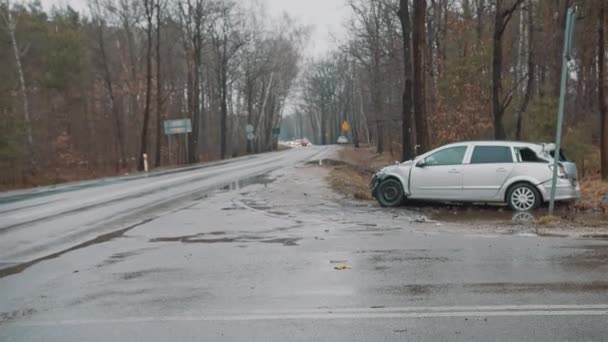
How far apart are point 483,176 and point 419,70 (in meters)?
6.78

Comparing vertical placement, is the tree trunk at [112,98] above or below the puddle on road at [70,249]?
above

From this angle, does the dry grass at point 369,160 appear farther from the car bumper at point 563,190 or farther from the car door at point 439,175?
the car bumper at point 563,190

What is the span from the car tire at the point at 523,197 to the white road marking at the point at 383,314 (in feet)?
24.4

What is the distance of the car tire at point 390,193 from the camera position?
14383 mm

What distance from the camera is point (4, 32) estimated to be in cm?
3684

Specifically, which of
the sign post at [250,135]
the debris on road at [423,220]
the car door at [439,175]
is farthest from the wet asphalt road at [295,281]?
the sign post at [250,135]

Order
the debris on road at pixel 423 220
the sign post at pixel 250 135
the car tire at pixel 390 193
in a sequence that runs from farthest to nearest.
Answer: the sign post at pixel 250 135 → the car tire at pixel 390 193 → the debris on road at pixel 423 220

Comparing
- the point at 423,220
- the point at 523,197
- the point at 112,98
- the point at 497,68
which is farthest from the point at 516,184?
the point at 112,98

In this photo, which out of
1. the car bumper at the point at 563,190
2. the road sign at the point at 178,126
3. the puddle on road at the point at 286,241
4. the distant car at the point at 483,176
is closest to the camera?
the puddle on road at the point at 286,241

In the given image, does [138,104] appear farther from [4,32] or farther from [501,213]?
[501,213]

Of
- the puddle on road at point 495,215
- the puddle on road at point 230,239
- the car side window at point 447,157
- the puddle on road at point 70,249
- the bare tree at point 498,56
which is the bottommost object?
the puddle on road at point 495,215

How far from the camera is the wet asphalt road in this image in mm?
5398

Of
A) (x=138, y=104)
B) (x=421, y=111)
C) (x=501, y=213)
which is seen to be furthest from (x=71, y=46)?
(x=501, y=213)

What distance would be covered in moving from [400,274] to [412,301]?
1199mm
